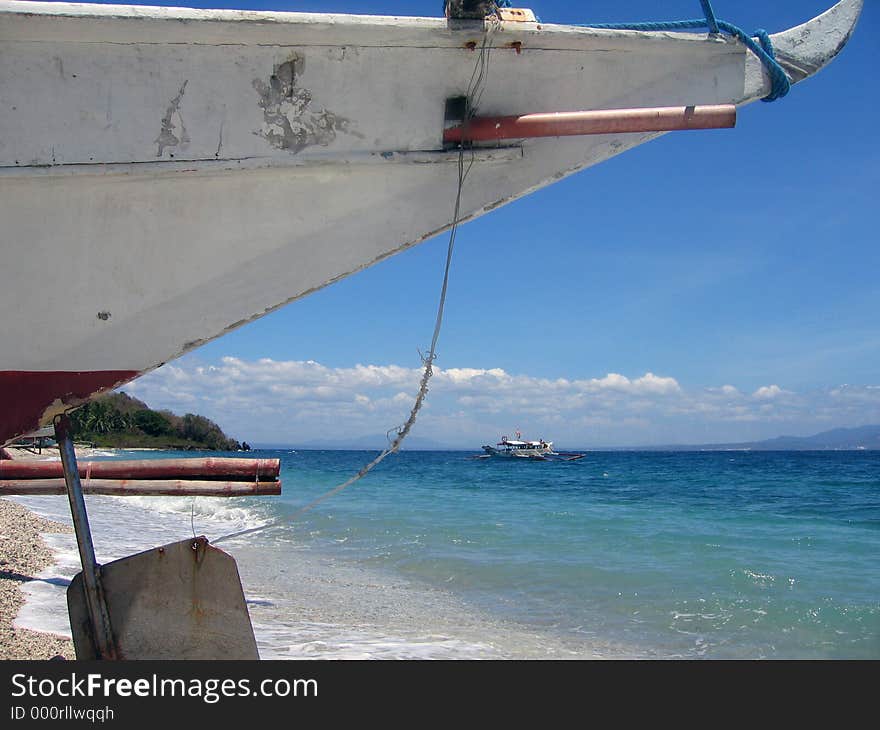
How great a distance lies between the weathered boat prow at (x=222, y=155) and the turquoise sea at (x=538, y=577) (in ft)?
3.62

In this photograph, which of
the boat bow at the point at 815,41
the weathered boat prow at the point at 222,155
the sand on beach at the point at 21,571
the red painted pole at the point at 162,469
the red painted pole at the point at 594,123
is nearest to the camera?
the weathered boat prow at the point at 222,155

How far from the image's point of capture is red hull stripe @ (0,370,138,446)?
2654 mm

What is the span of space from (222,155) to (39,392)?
1111 mm

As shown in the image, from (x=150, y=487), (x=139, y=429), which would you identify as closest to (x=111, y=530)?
(x=150, y=487)

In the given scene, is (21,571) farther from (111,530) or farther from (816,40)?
(816,40)

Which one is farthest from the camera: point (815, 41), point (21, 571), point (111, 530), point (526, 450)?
point (526, 450)

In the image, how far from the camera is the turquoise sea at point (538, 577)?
6609 millimetres

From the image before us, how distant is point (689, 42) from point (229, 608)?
2.99 meters

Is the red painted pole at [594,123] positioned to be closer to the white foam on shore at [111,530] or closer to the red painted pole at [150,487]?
the white foam on shore at [111,530]

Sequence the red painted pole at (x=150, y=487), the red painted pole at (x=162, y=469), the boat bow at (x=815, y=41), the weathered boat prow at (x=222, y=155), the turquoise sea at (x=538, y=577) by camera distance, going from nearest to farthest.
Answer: the weathered boat prow at (x=222, y=155) → the boat bow at (x=815, y=41) → the red painted pole at (x=162, y=469) → the red painted pole at (x=150, y=487) → the turquoise sea at (x=538, y=577)

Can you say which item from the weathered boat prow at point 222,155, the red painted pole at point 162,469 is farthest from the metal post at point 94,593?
the red painted pole at point 162,469

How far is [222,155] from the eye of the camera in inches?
105

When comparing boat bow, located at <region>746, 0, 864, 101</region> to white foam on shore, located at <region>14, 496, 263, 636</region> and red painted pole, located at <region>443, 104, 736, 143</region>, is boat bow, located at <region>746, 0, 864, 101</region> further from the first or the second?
white foam on shore, located at <region>14, 496, 263, 636</region>
